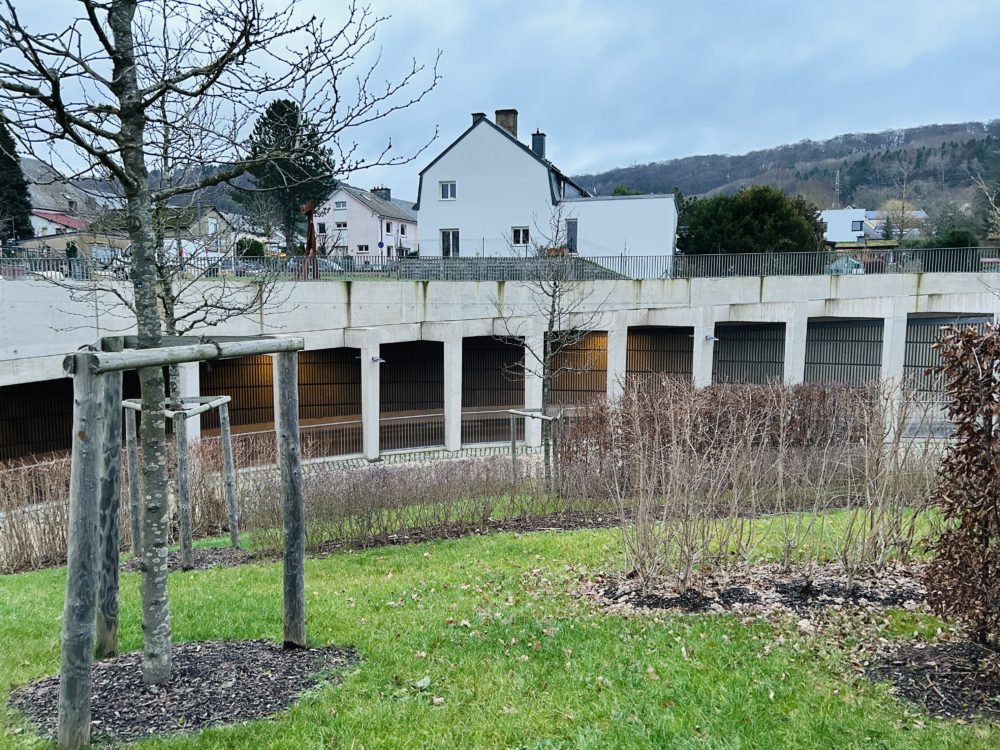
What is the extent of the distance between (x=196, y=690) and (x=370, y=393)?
18379 millimetres

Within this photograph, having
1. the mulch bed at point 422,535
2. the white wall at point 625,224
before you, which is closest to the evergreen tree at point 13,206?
the white wall at point 625,224

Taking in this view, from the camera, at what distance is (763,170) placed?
5236 inches

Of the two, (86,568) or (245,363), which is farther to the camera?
(245,363)

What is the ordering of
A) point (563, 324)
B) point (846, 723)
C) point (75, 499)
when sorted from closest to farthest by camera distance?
point (75, 499), point (846, 723), point (563, 324)

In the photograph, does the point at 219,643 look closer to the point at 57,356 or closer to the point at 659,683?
the point at 659,683

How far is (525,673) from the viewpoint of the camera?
16.7ft

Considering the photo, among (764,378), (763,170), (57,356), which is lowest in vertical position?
(764,378)

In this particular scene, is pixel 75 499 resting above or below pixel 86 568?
above

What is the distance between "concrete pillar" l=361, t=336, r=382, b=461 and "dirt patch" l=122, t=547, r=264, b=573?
12.0 metres

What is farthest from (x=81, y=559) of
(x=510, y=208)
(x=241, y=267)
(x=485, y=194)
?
(x=485, y=194)

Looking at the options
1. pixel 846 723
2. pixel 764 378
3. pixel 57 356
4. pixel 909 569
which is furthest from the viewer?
pixel 764 378

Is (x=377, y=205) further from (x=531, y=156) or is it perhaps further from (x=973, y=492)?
(x=973, y=492)

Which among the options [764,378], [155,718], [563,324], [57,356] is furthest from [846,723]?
[764,378]

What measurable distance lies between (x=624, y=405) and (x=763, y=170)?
13306 centimetres
